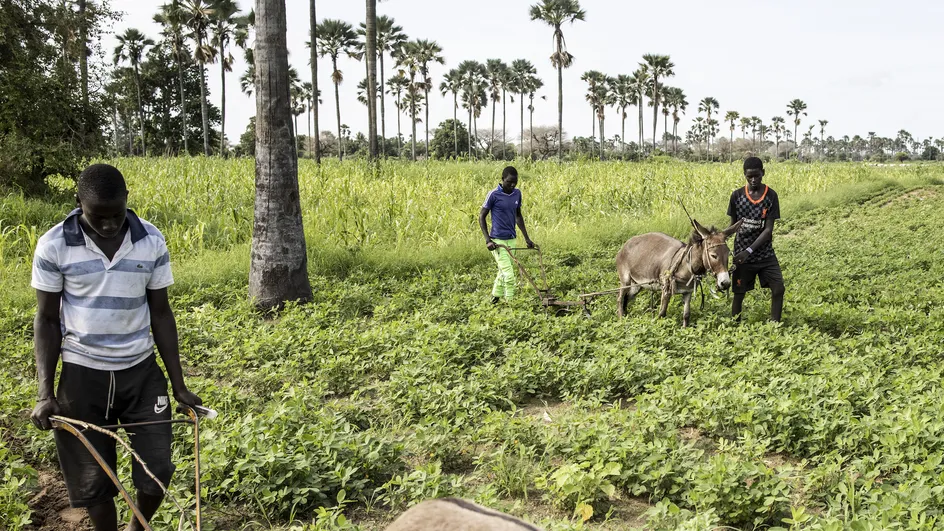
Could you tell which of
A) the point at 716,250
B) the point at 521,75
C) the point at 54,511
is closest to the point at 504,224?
the point at 716,250

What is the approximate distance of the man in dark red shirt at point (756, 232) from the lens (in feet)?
24.3

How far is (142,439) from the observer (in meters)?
3.26

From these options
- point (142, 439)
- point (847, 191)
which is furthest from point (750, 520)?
point (847, 191)

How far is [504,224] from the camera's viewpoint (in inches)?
347

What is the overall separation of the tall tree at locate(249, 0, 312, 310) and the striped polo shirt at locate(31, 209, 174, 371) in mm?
5464

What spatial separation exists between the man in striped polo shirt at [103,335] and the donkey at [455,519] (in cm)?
206

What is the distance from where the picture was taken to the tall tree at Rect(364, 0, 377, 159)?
19.9 metres

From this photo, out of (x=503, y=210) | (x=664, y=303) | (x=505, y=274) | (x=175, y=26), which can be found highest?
(x=175, y=26)

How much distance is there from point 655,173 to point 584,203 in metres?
7.34

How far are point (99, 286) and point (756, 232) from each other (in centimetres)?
669

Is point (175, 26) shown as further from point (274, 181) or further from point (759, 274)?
point (759, 274)

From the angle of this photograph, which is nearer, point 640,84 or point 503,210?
point 503,210

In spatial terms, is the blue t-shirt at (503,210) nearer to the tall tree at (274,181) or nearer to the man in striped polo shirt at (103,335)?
the tall tree at (274,181)

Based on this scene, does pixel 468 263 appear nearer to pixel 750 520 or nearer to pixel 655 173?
pixel 750 520
